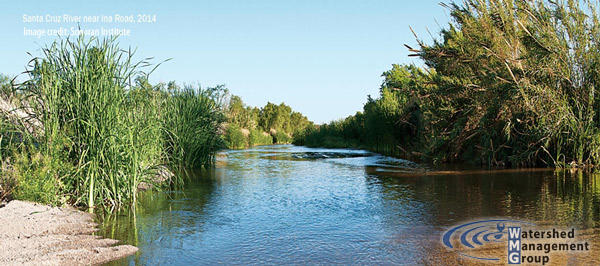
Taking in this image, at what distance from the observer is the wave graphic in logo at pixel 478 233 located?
5070 mm

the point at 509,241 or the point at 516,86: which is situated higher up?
the point at 516,86

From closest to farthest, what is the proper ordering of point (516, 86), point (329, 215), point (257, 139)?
point (329, 215), point (516, 86), point (257, 139)

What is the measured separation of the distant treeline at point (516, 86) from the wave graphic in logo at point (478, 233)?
7675mm

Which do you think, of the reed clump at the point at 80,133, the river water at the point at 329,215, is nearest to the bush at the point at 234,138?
the river water at the point at 329,215

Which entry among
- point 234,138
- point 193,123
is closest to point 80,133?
point 193,123

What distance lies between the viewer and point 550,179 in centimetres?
1109

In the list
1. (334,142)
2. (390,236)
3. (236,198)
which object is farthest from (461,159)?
(334,142)

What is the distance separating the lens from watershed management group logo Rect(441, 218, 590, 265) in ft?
14.9

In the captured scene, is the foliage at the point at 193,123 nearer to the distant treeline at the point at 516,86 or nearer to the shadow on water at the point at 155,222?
the shadow on water at the point at 155,222

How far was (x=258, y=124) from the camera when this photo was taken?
219ft

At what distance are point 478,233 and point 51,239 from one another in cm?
536

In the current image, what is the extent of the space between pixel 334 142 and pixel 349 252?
120ft

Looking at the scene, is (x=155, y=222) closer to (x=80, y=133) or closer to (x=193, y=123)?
(x=80, y=133)

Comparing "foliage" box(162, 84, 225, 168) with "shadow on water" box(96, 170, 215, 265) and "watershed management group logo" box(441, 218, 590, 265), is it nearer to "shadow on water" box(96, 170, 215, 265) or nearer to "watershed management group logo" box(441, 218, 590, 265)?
"shadow on water" box(96, 170, 215, 265)
